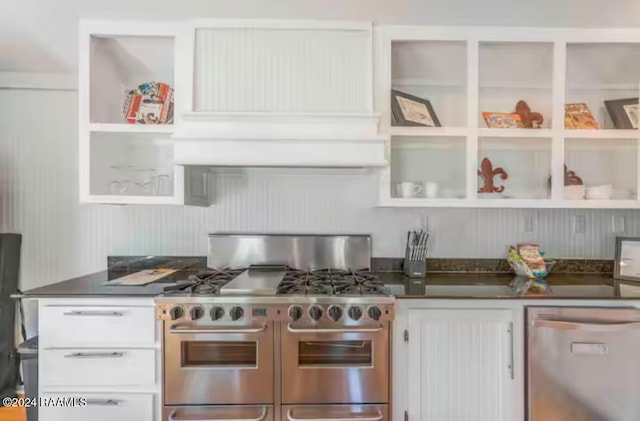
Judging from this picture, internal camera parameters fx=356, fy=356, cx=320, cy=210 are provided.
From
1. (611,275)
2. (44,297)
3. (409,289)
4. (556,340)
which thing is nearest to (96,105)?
(44,297)

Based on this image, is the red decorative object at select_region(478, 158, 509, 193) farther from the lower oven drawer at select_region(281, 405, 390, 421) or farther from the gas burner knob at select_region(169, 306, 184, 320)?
the gas burner knob at select_region(169, 306, 184, 320)

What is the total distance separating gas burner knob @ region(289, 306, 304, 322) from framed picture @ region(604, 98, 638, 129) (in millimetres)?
2104

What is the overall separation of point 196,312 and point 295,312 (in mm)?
Answer: 450

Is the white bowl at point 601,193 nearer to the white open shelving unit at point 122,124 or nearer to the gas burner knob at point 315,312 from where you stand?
the gas burner knob at point 315,312

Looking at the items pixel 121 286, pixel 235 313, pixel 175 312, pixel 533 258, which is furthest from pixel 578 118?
pixel 121 286

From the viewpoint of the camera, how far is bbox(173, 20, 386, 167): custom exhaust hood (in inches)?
72.5

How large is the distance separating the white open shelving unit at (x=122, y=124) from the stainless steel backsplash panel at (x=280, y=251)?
473mm

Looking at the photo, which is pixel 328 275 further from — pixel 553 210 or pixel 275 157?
pixel 553 210

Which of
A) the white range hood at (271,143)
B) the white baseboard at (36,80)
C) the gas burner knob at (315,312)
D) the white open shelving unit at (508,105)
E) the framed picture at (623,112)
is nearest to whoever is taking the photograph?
the gas burner knob at (315,312)

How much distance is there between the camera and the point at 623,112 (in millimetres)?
2102

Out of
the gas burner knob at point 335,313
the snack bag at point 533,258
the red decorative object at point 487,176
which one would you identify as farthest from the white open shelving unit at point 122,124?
the snack bag at point 533,258

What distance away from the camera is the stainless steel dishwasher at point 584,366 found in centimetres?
164

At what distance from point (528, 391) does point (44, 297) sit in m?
2.27

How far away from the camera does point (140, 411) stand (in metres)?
1.66
